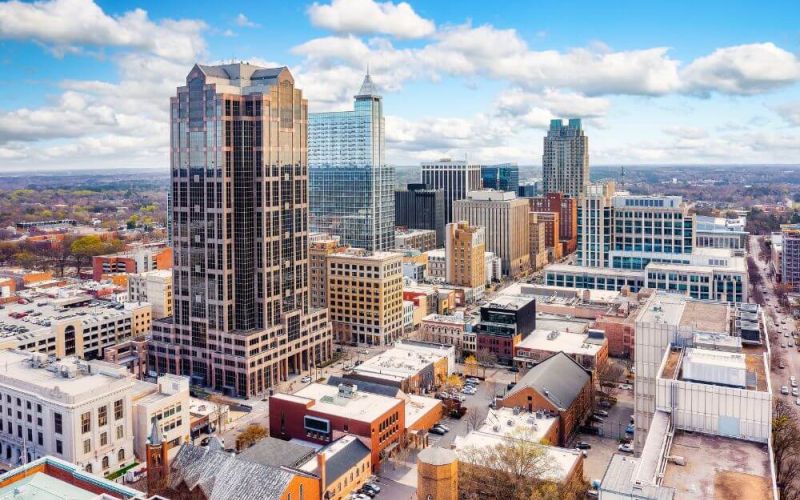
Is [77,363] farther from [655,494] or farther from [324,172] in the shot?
[324,172]

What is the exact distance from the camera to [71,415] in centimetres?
6259

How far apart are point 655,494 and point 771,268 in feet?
549

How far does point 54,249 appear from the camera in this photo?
193m

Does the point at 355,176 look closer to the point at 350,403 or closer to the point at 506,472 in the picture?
the point at 350,403

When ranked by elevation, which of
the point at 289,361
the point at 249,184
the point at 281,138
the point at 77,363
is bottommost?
the point at 289,361

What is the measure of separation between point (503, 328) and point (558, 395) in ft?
89.7

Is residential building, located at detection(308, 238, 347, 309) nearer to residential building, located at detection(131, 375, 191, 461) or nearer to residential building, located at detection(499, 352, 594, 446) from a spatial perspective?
residential building, located at detection(499, 352, 594, 446)

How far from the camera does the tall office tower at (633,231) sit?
465 feet

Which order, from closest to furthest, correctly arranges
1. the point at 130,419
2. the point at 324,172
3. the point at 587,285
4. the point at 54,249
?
1. the point at 130,419
2. the point at 587,285
3. the point at 324,172
4. the point at 54,249

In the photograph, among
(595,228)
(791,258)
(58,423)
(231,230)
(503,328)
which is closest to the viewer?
(58,423)

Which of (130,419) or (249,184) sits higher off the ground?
(249,184)

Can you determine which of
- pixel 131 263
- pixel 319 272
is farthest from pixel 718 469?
pixel 131 263

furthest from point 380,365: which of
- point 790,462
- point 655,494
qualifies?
point 655,494

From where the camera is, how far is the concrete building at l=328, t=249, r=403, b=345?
113 metres
